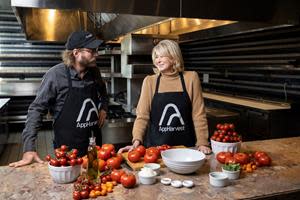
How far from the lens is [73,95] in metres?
2.22

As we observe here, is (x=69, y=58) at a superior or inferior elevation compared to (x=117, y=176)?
superior

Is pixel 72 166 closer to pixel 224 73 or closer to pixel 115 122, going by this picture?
pixel 115 122

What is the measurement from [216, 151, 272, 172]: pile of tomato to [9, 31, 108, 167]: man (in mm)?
1030

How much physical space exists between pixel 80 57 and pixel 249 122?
2.18m

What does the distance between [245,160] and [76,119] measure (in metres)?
1.22

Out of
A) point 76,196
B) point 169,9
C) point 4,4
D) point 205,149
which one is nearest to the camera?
point 76,196

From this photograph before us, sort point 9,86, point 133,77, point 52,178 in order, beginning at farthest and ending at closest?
1. point 9,86
2. point 133,77
3. point 52,178

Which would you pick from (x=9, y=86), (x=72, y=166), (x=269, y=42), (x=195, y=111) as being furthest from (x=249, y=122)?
(x=9, y=86)

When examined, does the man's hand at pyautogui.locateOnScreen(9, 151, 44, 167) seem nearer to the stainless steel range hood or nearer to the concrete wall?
the stainless steel range hood

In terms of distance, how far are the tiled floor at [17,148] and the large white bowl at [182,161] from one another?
11.5 feet

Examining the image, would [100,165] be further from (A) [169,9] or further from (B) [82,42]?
(A) [169,9]

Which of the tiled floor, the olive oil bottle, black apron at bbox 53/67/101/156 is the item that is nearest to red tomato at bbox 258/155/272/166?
the olive oil bottle

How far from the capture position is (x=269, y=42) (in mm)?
3840

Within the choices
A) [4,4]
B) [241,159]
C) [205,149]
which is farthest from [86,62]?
[4,4]
